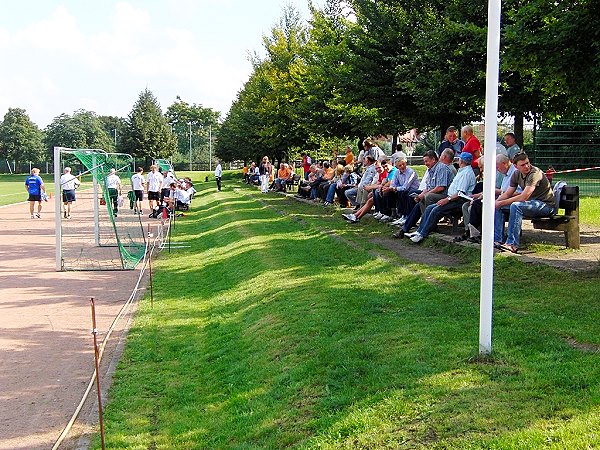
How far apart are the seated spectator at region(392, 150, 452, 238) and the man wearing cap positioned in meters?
0.32

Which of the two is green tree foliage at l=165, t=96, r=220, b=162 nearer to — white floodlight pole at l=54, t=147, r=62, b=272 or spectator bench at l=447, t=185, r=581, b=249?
white floodlight pole at l=54, t=147, r=62, b=272

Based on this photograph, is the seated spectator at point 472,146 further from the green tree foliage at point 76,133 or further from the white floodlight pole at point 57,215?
the green tree foliage at point 76,133

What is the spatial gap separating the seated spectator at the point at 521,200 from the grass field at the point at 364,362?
62cm

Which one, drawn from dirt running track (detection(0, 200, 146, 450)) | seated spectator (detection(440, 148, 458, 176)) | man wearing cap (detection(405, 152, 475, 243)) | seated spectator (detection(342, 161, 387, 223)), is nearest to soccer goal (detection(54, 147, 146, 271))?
dirt running track (detection(0, 200, 146, 450))

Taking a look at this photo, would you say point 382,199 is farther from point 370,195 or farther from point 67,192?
point 67,192

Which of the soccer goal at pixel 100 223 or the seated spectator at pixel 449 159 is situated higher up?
the seated spectator at pixel 449 159

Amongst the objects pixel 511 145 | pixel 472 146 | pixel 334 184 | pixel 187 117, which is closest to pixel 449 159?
pixel 472 146

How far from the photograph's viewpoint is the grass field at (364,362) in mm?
5270

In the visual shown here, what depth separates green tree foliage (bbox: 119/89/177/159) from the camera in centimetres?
9319

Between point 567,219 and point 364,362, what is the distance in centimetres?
598

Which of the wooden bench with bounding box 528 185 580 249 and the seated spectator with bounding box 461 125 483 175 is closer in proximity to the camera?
the wooden bench with bounding box 528 185 580 249

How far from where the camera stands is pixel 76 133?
116m

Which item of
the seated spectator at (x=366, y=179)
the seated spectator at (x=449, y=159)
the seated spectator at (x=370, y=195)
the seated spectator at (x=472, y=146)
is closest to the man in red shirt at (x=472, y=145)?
the seated spectator at (x=472, y=146)

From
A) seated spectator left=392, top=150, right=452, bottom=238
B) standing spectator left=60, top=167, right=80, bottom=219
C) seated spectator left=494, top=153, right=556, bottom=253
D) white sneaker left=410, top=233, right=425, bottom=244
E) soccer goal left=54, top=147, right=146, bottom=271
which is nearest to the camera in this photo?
seated spectator left=494, top=153, right=556, bottom=253
